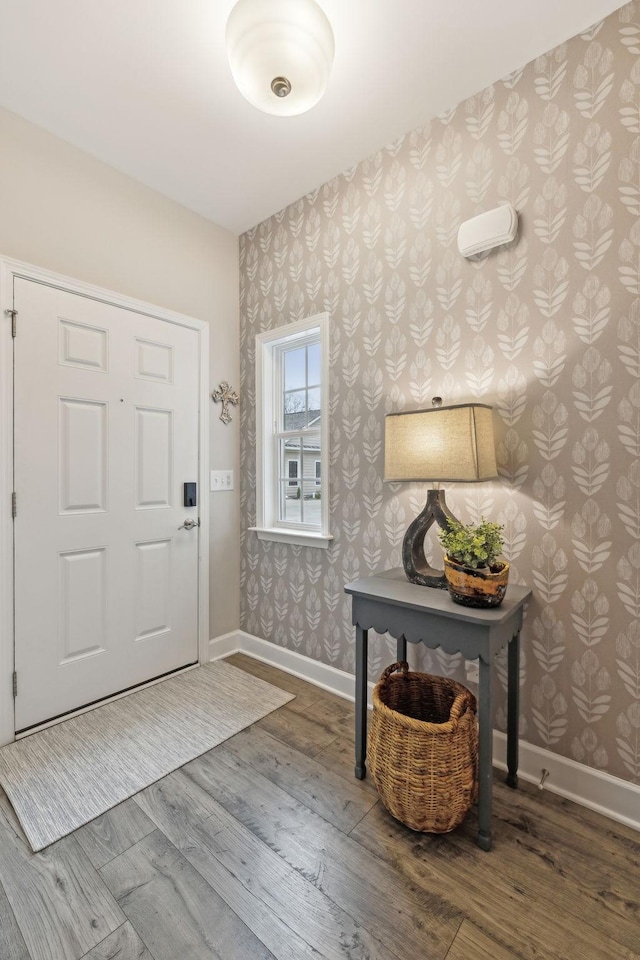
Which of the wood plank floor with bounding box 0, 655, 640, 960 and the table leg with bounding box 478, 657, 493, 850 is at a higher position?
the table leg with bounding box 478, 657, 493, 850

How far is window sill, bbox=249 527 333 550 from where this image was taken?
2.32m

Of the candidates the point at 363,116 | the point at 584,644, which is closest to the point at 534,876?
the point at 584,644

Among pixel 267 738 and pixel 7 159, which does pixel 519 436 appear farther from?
pixel 7 159

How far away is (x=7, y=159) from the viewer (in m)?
1.85

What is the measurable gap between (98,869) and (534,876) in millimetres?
1283

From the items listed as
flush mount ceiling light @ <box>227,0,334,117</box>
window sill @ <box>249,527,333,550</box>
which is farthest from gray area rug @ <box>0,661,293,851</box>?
flush mount ceiling light @ <box>227,0,334,117</box>

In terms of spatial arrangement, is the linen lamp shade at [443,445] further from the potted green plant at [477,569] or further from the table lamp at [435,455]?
the potted green plant at [477,569]

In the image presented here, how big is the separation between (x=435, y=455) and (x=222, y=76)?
1.73 meters

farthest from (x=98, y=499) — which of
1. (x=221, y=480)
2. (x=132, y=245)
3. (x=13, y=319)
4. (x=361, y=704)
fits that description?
(x=361, y=704)

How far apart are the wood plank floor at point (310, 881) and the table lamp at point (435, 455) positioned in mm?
835

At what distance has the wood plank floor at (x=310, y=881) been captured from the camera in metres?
1.05

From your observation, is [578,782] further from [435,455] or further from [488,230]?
[488,230]

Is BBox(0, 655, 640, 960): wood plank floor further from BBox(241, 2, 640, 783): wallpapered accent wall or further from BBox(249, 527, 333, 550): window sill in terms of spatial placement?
BBox(249, 527, 333, 550): window sill

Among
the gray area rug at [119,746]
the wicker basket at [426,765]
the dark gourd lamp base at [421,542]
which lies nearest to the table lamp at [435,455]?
the dark gourd lamp base at [421,542]
